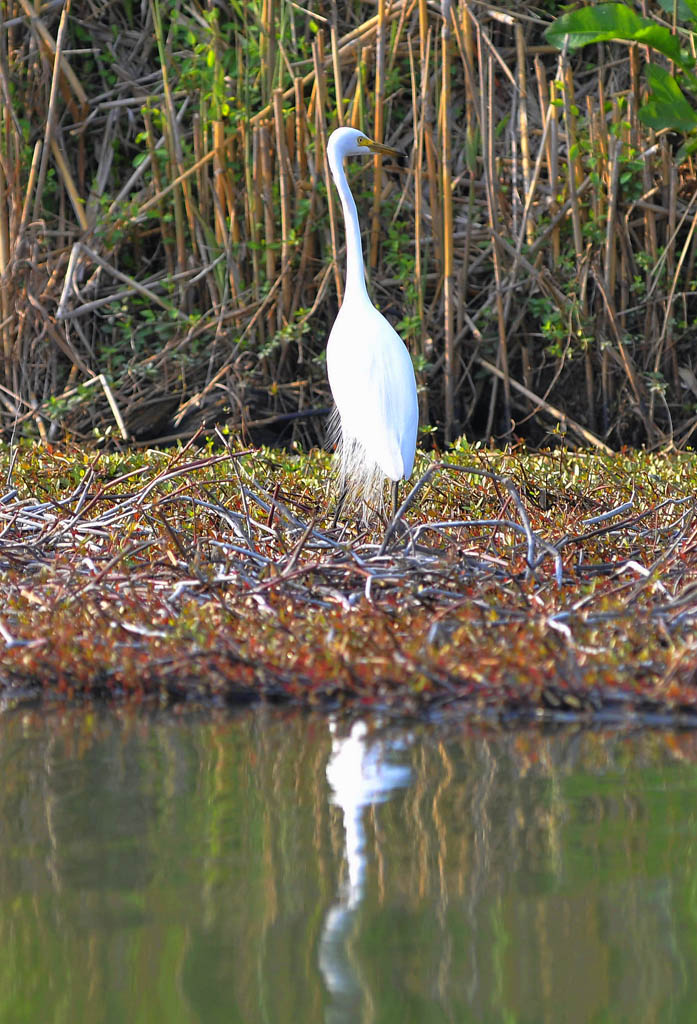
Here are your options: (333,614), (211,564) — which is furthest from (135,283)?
(333,614)

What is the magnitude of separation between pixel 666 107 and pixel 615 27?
1.31ft

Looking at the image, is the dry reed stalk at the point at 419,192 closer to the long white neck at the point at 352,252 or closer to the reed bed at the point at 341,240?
the reed bed at the point at 341,240

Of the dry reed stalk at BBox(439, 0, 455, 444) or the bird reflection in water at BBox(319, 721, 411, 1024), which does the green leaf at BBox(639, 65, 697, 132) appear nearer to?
the dry reed stalk at BBox(439, 0, 455, 444)

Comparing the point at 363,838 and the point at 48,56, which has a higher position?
the point at 48,56

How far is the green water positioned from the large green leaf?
434 centimetres

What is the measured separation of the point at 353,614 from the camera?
250 centimetres

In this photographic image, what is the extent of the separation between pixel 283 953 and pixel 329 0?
589cm

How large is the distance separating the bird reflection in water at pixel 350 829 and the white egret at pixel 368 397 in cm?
180

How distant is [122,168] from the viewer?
22.7 feet

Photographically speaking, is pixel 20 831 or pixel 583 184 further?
pixel 583 184

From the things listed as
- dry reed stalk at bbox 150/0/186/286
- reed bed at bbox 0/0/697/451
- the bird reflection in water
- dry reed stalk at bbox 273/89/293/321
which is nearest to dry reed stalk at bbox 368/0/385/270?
reed bed at bbox 0/0/697/451

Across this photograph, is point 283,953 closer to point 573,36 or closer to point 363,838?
point 363,838

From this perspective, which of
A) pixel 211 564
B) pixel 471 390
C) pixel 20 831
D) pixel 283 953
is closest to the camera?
pixel 283 953

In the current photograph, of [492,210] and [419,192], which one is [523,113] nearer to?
[492,210]
